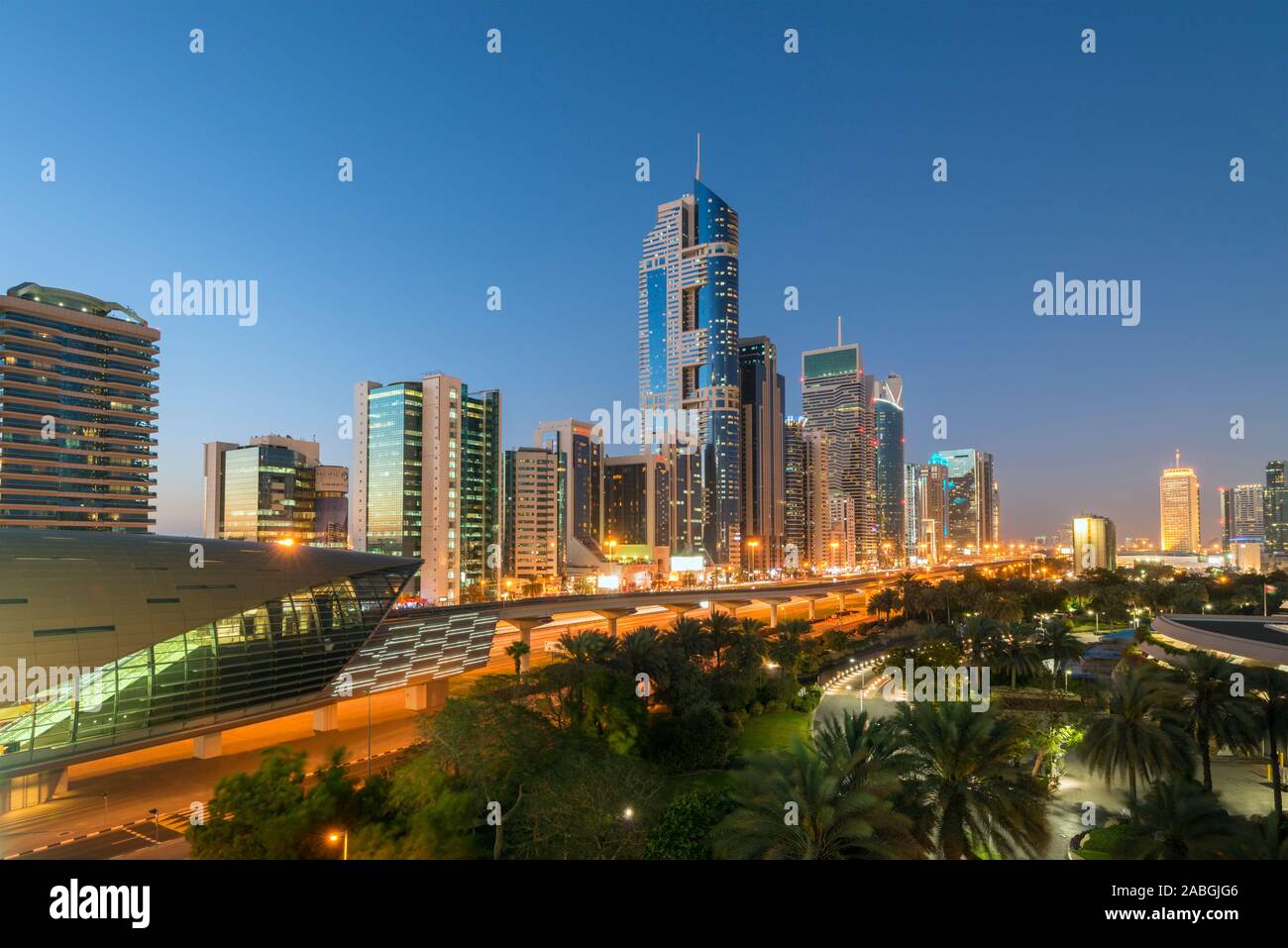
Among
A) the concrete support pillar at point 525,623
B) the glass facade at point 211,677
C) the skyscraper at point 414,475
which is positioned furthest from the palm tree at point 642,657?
the skyscraper at point 414,475

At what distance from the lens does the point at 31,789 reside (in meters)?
24.1

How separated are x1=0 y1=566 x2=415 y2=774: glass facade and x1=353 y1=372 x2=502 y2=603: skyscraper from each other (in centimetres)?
7133

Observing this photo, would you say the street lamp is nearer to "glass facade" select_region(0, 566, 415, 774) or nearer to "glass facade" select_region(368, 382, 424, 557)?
"glass facade" select_region(0, 566, 415, 774)

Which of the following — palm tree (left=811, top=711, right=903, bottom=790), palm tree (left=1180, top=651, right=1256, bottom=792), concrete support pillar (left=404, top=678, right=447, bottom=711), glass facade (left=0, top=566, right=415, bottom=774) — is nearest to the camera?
palm tree (left=811, top=711, right=903, bottom=790)

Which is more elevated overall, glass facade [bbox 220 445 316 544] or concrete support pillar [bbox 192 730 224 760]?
glass facade [bbox 220 445 316 544]

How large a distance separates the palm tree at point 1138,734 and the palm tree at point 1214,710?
1.07 metres

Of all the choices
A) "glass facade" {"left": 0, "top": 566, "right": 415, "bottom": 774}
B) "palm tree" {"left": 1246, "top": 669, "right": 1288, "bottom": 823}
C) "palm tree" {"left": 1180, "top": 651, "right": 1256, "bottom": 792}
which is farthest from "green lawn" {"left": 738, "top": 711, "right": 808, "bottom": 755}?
"glass facade" {"left": 0, "top": 566, "right": 415, "bottom": 774}

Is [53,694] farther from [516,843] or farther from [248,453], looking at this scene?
[248,453]

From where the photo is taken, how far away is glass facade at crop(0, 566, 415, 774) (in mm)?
22312

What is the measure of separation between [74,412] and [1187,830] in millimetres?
116794

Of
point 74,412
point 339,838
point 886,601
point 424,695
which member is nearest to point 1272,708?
point 339,838

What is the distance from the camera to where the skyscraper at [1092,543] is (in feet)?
401

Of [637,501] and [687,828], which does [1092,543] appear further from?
[687,828]
